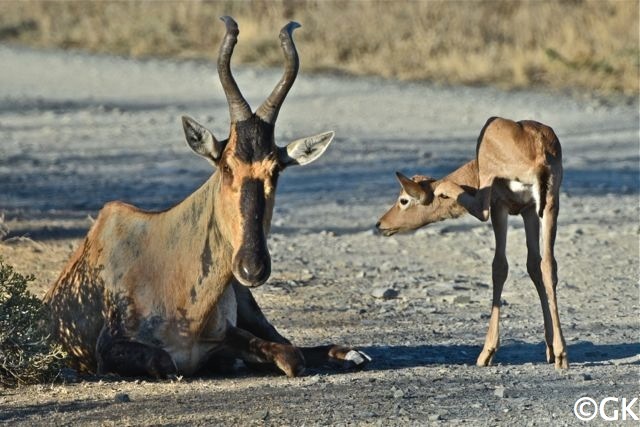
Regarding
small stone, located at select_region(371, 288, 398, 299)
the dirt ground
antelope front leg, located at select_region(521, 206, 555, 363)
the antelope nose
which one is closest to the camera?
the antelope nose

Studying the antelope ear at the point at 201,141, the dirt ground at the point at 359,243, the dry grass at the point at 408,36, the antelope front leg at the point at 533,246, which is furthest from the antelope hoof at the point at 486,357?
the dry grass at the point at 408,36

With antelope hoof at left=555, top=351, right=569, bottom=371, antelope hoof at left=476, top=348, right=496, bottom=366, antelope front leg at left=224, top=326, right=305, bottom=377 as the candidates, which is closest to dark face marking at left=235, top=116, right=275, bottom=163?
antelope front leg at left=224, top=326, right=305, bottom=377

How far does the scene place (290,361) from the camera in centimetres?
888

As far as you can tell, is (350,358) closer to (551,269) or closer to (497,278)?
(497,278)

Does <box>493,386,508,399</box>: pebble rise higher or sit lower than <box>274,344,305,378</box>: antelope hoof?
lower

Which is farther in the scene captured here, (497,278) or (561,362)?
(497,278)

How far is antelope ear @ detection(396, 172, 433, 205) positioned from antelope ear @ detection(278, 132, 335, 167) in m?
1.30

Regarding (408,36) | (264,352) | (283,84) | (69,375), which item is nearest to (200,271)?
(264,352)

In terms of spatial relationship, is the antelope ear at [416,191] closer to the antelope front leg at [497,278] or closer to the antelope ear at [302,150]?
the antelope front leg at [497,278]

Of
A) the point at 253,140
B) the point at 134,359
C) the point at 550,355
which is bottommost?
the point at 550,355

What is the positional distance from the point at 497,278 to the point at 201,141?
211cm

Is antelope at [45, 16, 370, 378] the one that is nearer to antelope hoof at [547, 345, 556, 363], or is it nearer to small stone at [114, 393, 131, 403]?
small stone at [114, 393, 131, 403]

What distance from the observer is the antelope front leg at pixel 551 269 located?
903cm

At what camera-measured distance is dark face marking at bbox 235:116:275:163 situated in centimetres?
841
